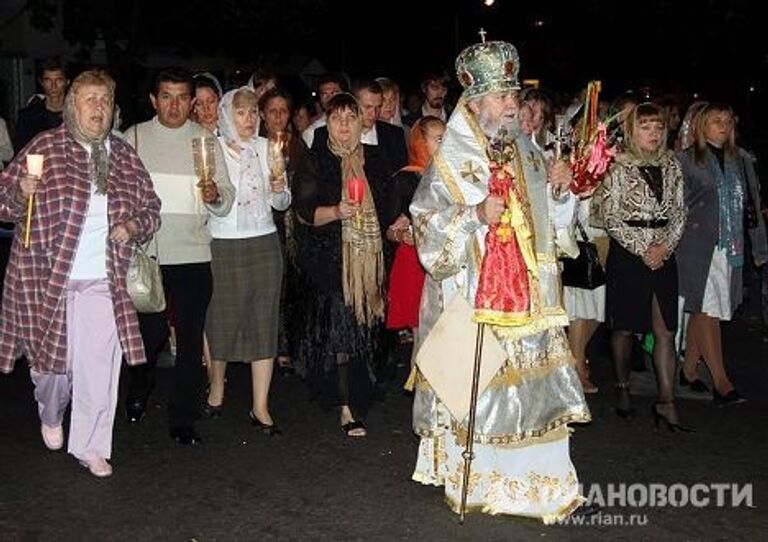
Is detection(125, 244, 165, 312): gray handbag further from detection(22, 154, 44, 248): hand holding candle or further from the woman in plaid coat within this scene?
detection(22, 154, 44, 248): hand holding candle

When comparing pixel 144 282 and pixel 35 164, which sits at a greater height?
pixel 35 164

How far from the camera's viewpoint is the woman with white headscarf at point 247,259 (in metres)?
6.87

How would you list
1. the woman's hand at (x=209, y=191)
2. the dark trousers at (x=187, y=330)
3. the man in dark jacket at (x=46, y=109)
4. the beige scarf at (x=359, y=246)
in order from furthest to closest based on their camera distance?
the man in dark jacket at (x=46, y=109) → the beige scarf at (x=359, y=246) → the dark trousers at (x=187, y=330) → the woman's hand at (x=209, y=191)

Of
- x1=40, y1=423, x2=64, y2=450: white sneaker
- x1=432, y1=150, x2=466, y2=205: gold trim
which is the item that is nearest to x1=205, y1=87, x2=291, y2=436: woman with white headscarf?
x1=40, y1=423, x2=64, y2=450: white sneaker

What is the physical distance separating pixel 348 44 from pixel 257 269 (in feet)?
112

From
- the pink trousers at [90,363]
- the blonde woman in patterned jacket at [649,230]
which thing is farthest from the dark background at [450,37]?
the pink trousers at [90,363]

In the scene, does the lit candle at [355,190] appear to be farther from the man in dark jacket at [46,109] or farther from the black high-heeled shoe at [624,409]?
the man in dark jacket at [46,109]

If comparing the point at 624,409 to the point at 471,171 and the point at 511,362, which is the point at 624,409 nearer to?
the point at 511,362

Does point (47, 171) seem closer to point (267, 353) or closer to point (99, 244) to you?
point (99, 244)

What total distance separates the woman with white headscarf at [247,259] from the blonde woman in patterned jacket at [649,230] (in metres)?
2.00

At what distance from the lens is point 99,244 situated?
6070 millimetres

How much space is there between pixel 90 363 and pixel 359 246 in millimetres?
1723

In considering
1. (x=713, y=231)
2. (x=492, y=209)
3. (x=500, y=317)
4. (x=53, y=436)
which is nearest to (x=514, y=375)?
(x=500, y=317)

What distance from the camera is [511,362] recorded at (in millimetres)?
5398
